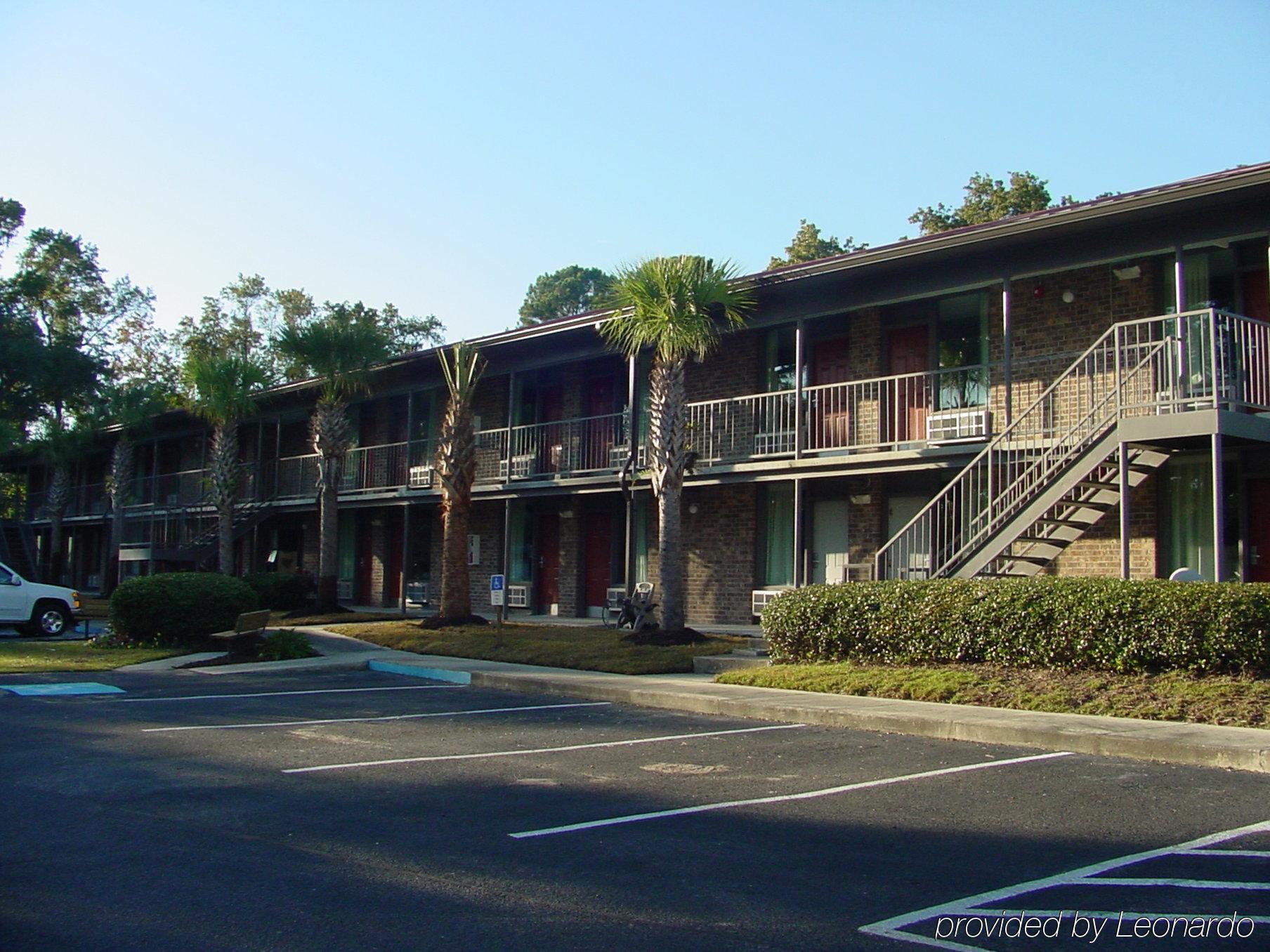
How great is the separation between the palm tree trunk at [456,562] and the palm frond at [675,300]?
602cm

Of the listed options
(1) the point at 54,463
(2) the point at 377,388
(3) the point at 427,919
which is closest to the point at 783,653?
(3) the point at 427,919

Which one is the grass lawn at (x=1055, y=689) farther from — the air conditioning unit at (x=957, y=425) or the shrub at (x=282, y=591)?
the shrub at (x=282, y=591)

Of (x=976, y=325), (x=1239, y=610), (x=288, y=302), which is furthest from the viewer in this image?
(x=288, y=302)

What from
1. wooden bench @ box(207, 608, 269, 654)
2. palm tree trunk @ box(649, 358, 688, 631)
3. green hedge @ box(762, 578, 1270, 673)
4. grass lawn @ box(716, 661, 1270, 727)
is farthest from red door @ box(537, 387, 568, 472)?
grass lawn @ box(716, 661, 1270, 727)

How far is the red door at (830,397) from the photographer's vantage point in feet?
63.2

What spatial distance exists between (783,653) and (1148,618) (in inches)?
183

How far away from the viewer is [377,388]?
94.4ft

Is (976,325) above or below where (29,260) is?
below

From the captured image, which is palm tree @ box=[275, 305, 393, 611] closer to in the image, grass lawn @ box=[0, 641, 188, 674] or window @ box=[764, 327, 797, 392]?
grass lawn @ box=[0, 641, 188, 674]

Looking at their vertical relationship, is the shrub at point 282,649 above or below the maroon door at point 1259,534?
below

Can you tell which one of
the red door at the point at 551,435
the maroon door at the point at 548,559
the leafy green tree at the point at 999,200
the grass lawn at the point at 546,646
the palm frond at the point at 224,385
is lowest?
the grass lawn at the point at 546,646

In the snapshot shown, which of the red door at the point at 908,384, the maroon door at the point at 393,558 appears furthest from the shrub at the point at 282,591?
the red door at the point at 908,384

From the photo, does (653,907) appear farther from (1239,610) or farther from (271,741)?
(1239,610)

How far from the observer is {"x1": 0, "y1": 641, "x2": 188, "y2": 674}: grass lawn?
16.0 meters
